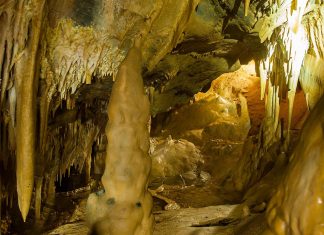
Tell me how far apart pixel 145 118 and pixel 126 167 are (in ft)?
1.61

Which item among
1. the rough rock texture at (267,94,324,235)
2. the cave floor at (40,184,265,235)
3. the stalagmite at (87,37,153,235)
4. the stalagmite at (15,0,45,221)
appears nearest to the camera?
the rough rock texture at (267,94,324,235)

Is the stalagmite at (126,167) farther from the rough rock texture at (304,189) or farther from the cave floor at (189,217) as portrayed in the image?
the rough rock texture at (304,189)

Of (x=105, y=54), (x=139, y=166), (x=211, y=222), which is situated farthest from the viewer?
(x=211, y=222)

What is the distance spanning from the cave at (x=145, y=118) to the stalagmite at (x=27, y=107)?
0.4 inches

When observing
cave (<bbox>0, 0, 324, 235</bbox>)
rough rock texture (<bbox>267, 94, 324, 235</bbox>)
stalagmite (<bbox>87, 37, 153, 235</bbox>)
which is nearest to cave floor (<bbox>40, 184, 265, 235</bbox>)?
cave (<bbox>0, 0, 324, 235</bbox>)

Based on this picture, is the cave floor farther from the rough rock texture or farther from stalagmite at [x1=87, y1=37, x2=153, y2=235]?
the rough rock texture

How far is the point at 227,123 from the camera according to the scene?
39.2ft

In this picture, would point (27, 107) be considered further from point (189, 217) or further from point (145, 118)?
point (189, 217)

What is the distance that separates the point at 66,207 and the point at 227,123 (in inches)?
244

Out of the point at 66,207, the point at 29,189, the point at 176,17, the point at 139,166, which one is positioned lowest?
the point at 66,207

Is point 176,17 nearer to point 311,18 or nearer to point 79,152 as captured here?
point 311,18

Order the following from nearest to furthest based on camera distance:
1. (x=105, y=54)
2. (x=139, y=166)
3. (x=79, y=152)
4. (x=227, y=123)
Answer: (x=139, y=166), (x=105, y=54), (x=79, y=152), (x=227, y=123)

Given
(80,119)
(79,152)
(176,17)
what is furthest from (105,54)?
(79,152)

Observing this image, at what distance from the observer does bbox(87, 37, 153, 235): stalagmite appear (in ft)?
9.86
